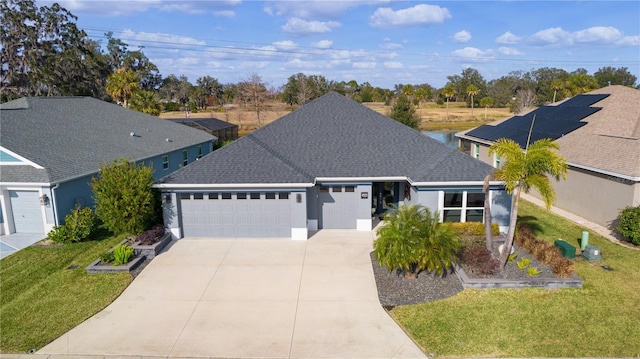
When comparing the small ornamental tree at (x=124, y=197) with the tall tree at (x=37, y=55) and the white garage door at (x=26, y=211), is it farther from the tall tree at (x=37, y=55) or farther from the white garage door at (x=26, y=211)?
the tall tree at (x=37, y=55)

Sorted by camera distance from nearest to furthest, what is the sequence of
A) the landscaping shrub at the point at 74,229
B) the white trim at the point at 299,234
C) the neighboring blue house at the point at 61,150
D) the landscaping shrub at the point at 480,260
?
the landscaping shrub at the point at 480,260 < the landscaping shrub at the point at 74,229 < the white trim at the point at 299,234 < the neighboring blue house at the point at 61,150

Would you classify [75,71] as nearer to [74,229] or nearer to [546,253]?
→ [74,229]

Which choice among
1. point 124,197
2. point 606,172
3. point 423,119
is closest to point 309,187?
point 124,197

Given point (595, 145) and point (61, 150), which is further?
point (595, 145)

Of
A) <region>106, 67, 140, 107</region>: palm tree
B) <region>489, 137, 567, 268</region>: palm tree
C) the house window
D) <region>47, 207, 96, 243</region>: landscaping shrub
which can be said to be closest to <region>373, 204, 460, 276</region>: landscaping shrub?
<region>489, 137, 567, 268</region>: palm tree

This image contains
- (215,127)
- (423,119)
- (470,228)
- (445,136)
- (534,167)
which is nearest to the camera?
(534,167)

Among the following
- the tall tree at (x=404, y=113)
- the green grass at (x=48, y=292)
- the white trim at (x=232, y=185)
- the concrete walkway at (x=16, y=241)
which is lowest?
the green grass at (x=48, y=292)

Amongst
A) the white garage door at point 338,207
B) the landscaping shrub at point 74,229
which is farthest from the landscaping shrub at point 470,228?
the landscaping shrub at point 74,229
